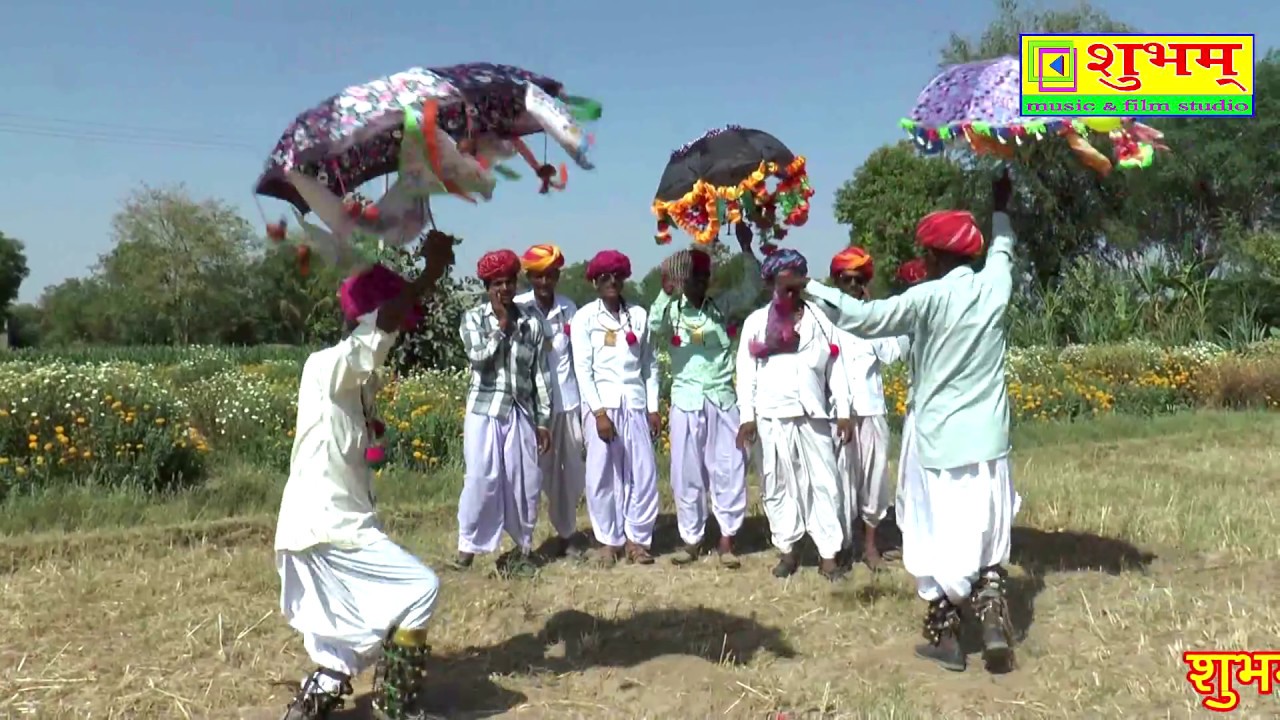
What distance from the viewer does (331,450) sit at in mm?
4148

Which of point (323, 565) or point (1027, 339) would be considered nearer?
point (323, 565)

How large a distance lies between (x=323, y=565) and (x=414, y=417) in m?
5.89

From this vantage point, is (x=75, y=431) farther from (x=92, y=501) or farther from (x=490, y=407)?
(x=490, y=407)

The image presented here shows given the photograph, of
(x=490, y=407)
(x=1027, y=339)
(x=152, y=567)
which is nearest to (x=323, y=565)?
(x=490, y=407)

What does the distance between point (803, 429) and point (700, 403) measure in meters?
0.79

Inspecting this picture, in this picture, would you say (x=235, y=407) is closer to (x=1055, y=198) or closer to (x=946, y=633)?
(x=946, y=633)

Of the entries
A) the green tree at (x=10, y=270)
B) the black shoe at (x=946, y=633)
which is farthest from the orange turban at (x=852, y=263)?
the green tree at (x=10, y=270)

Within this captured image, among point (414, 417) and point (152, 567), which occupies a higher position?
point (414, 417)

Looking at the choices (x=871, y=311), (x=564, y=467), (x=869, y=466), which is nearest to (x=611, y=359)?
(x=564, y=467)

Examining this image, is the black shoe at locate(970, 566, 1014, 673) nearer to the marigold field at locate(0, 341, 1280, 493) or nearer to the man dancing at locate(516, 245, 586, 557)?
the man dancing at locate(516, 245, 586, 557)

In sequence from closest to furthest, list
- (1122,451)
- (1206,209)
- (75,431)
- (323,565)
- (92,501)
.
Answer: (323,565), (92,501), (75,431), (1122,451), (1206,209)

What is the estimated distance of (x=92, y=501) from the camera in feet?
25.3

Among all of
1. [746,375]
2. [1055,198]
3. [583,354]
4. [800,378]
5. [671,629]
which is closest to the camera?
[671,629]

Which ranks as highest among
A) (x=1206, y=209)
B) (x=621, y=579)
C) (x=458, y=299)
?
(x=1206, y=209)
